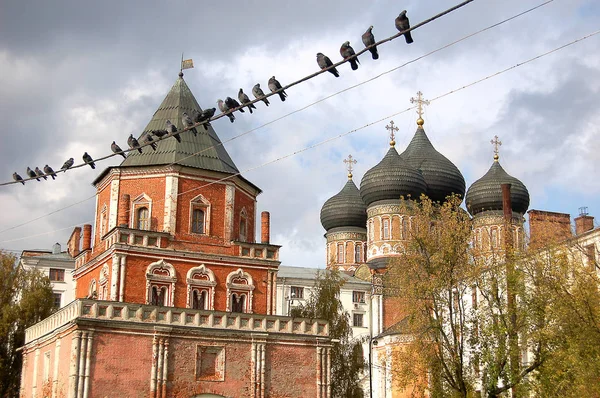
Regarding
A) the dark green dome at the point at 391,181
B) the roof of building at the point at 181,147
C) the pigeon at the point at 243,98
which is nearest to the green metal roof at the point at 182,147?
the roof of building at the point at 181,147

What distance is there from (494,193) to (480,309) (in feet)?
98.8

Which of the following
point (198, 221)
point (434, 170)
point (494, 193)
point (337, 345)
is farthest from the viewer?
point (494, 193)

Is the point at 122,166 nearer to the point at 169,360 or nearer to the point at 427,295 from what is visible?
the point at 169,360

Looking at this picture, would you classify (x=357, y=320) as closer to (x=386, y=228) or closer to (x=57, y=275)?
(x=386, y=228)

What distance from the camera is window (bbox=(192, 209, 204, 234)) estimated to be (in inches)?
1435

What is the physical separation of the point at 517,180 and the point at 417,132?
808 cm

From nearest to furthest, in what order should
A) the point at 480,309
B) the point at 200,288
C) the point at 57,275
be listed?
the point at 480,309
the point at 200,288
the point at 57,275

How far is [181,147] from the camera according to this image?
37375mm

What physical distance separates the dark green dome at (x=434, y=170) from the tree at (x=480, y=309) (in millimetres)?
27656

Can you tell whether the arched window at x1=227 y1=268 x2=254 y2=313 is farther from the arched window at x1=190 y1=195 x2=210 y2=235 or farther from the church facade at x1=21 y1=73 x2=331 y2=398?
the arched window at x1=190 y1=195 x2=210 y2=235

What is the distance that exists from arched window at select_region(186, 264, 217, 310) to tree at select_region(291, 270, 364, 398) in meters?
7.57

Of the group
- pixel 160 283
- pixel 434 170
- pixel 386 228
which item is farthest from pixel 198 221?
A: pixel 434 170

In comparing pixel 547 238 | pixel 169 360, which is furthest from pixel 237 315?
pixel 547 238

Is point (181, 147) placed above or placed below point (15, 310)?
above
